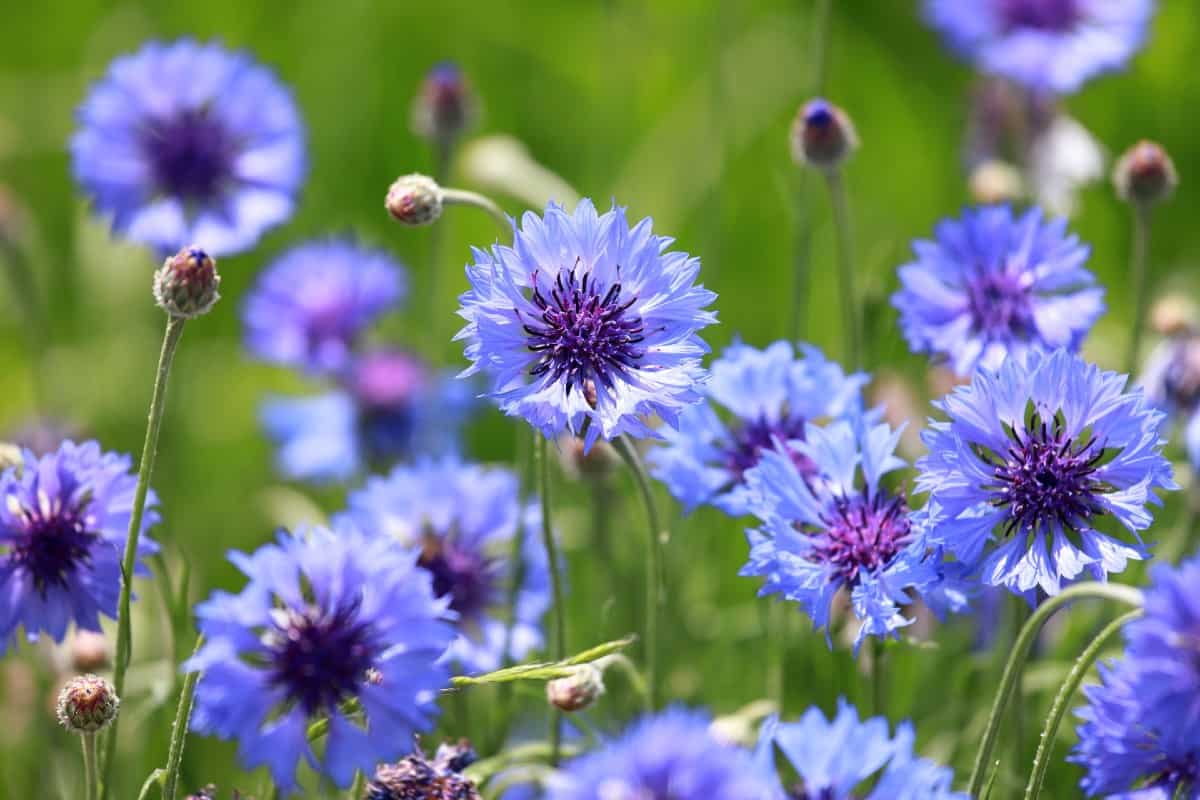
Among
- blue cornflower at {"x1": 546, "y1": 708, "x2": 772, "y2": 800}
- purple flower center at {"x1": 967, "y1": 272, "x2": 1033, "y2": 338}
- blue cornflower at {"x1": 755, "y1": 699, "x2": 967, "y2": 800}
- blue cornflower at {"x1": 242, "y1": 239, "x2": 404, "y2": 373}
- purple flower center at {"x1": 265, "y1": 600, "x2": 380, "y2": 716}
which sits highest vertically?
blue cornflower at {"x1": 242, "y1": 239, "x2": 404, "y2": 373}

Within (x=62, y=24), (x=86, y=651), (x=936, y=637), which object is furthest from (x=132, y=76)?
(x=62, y=24)

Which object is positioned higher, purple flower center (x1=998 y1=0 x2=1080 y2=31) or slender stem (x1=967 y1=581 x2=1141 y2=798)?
purple flower center (x1=998 y1=0 x2=1080 y2=31)

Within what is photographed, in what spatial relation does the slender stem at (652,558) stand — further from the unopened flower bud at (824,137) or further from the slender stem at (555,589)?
the unopened flower bud at (824,137)

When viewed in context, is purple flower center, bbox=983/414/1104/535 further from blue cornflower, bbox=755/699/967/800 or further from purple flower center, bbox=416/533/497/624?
purple flower center, bbox=416/533/497/624

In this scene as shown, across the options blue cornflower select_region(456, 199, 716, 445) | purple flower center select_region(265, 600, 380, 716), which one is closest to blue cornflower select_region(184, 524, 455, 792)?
purple flower center select_region(265, 600, 380, 716)

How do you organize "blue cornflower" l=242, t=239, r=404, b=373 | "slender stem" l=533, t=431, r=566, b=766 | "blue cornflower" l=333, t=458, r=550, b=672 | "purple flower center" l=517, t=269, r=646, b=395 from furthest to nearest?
1. "blue cornflower" l=242, t=239, r=404, b=373
2. "blue cornflower" l=333, t=458, r=550, b=672
3. "slender stem" l=533, t=431, r=566, b=766
4. "purple flower center" l=517, t=269, r=646, b=395

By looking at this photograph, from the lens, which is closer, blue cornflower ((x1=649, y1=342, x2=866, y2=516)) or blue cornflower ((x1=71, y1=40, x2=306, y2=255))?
blue cornflower ((x1=649, y1=342, x2=866, y2=516))

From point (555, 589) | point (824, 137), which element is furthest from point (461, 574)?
point (824, 137)
